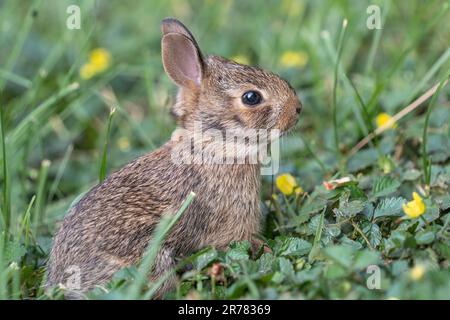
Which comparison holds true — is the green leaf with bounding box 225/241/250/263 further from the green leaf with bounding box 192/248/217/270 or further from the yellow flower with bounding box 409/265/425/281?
the yellow flower with bounding box 409/265/425/281

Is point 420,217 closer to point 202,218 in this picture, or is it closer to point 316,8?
point 202,218

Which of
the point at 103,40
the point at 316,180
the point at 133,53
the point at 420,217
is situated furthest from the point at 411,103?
the point at 103,40

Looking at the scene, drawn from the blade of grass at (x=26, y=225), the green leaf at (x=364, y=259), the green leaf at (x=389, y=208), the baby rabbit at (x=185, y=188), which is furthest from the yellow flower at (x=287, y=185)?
the blade of grass at (x=26, y=225)

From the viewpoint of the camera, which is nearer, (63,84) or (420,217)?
(420,217)

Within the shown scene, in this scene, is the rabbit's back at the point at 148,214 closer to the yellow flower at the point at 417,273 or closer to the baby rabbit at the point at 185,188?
the baby rabbit at the point at 185,188

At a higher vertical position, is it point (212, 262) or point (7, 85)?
point (7, 85)

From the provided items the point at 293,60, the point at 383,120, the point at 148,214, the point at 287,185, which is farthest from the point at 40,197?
the point at 293,60

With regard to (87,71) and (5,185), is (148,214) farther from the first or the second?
(87,71)
